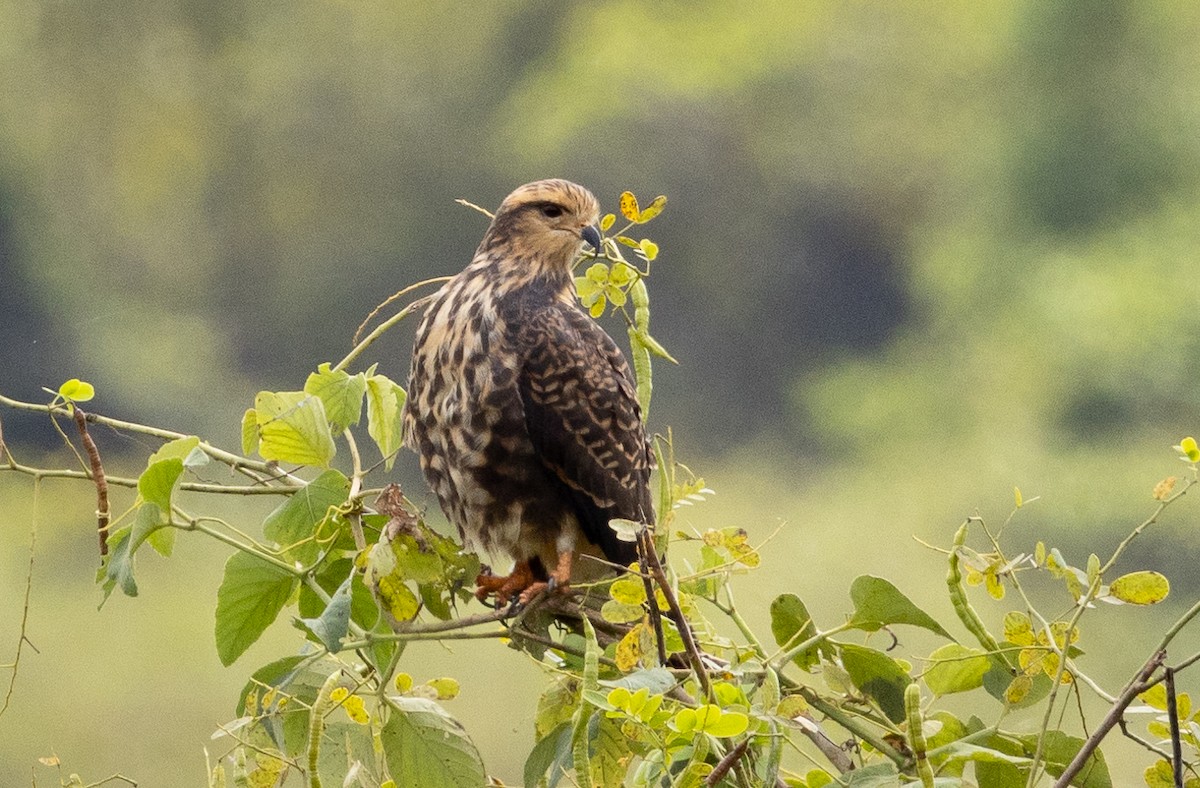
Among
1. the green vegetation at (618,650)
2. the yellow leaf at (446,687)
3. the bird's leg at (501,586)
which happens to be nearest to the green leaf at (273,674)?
the green vegetation at (618,650)

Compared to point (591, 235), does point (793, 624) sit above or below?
below

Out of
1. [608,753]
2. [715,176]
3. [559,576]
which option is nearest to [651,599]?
[608,753]

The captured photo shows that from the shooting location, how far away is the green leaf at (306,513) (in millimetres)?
1100

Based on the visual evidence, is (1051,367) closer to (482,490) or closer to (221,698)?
(221,698)

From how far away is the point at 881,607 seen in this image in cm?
99

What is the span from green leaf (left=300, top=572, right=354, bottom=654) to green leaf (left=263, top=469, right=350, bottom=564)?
0.62ft

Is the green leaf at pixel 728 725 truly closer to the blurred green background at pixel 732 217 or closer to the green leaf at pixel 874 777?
the green leaf at pixel 874 777

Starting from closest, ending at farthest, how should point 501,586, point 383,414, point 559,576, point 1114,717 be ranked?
1. point 1114,717
2. point 383,414
3. point 559,576
4. point 501,586

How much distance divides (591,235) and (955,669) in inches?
35.9

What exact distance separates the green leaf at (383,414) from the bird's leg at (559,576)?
0.18 m

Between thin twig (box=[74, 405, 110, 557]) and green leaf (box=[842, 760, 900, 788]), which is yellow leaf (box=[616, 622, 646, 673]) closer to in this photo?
green leaf (box=[842, 760, 900, 788])

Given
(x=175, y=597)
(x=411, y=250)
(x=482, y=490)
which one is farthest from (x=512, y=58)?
(x=482, y=490)

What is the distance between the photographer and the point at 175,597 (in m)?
5.43

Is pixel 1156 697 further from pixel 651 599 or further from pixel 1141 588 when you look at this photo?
pixel 651 599
